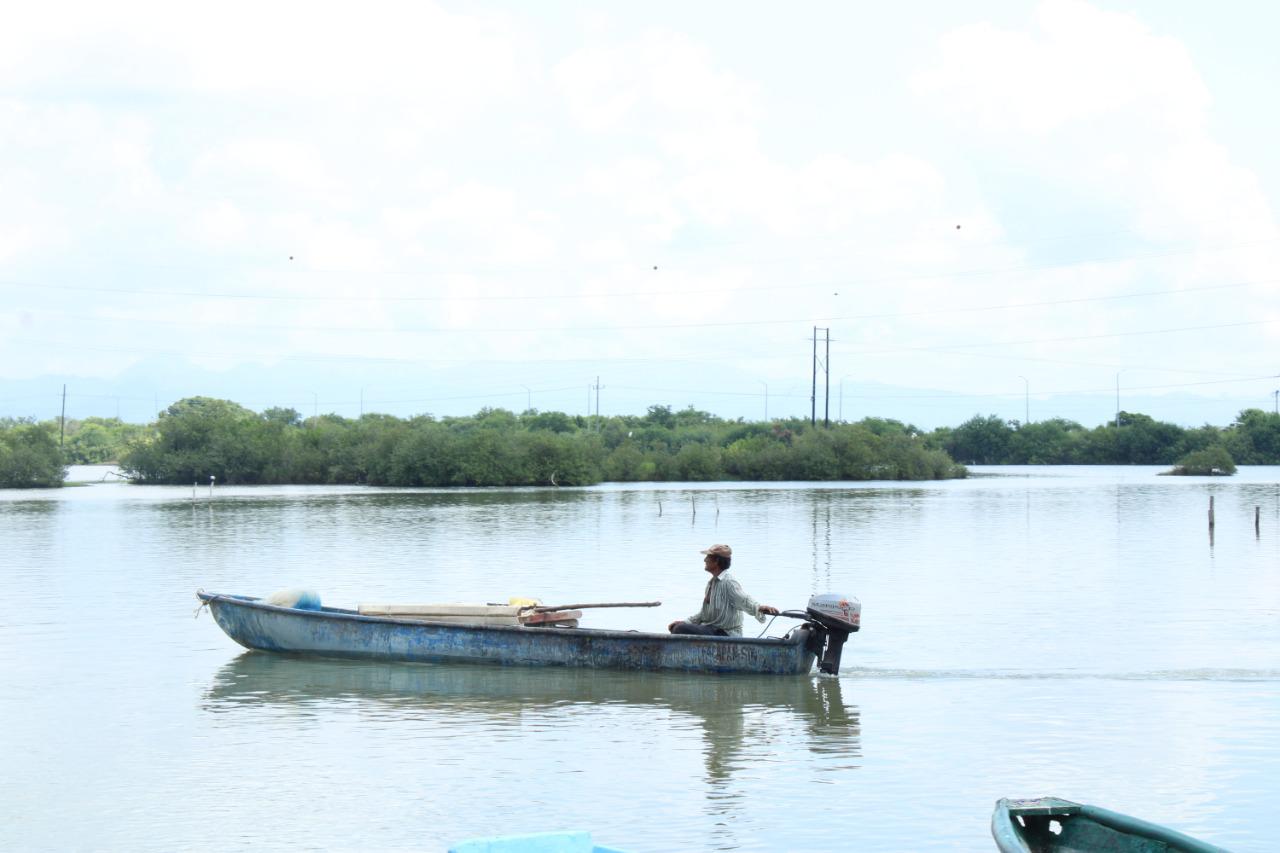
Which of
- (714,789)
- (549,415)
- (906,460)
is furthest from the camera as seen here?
(549,415)

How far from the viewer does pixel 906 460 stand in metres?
92.6

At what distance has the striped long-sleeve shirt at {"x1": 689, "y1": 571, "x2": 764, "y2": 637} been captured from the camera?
14.9m

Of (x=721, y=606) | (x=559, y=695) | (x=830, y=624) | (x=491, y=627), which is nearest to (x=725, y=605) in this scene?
(x=721, y=606)

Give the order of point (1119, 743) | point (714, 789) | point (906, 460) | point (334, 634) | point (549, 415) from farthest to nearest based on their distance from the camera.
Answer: point (549, 415) < point (906, 460) < point (334, 634) < point (1119, 743) < point (714, 789)

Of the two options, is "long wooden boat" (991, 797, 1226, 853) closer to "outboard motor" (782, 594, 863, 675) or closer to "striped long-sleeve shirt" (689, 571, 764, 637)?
"outboard motor" (782, 594, 863, 675)

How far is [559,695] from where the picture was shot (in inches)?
583

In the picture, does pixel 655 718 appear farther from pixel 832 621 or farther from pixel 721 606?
pixel 832 621

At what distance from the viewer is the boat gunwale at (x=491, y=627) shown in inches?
588

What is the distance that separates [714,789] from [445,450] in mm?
72635

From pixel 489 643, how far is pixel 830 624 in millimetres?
4018

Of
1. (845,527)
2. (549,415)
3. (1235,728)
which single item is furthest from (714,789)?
(549,415)

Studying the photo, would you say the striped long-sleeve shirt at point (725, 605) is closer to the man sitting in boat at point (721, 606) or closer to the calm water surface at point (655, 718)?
the man sitting in boat at point (721, 606)

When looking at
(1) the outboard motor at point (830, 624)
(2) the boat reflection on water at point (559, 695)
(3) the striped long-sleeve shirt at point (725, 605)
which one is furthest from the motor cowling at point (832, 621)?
(3) the striped long-sleeve shirt at point (725, 605)

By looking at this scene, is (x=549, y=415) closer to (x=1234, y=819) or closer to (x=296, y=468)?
(x=296, y=468)
